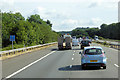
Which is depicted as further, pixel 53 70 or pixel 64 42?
pixel 64 42

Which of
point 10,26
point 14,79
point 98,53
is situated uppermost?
point 10,26

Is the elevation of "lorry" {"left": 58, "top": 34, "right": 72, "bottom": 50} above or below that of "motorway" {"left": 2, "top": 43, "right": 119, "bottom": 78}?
above

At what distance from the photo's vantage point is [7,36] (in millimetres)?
73000

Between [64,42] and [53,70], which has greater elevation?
[64,42]

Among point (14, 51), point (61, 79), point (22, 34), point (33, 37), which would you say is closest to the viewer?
point (61, 79)

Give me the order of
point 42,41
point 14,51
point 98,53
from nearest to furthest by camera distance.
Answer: point 98,53 → point 14,51 → point 42,41

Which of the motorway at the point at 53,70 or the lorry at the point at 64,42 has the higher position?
the lorry at the point at 64,42

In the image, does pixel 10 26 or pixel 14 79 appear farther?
pixel 10 26

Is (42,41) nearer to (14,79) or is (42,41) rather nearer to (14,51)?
(14,51)

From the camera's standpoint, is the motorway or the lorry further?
the lorry

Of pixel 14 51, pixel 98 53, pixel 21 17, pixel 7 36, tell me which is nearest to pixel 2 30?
pixel 7 36

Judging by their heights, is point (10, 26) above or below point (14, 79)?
above

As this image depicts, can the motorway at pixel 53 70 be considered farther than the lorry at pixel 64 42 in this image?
No

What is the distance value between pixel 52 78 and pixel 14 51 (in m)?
20.2
